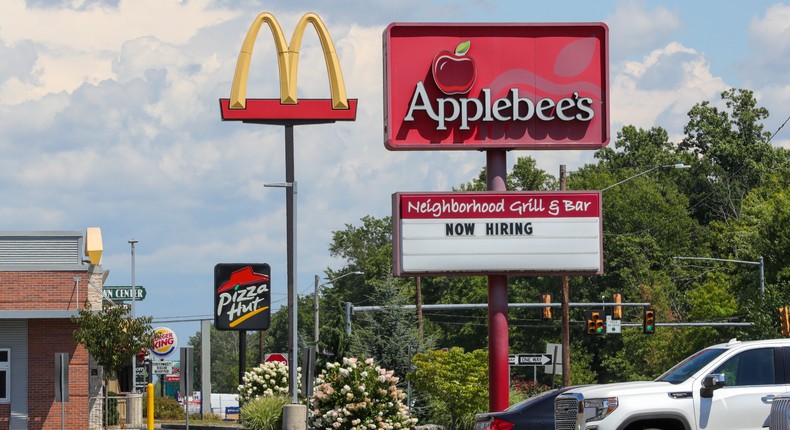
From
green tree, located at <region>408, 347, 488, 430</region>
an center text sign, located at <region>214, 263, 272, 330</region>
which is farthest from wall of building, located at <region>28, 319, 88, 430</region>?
green tree, located at <region>408, 347, 488, 430</region>

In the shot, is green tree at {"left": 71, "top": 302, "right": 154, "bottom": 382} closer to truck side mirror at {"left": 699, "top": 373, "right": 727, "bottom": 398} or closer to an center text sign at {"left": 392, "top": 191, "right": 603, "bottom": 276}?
an center text sign at {"left": 392, "top": 191, "right": 603, "bottom": 276}

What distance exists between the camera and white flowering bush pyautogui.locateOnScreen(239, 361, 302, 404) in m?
40.8

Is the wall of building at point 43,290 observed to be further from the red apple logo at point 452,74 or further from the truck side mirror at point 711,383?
the truck side mirror at point 711,383

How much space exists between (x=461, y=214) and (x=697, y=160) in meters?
76.2

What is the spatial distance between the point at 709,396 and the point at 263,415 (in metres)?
20.7

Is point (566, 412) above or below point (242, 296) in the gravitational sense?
below

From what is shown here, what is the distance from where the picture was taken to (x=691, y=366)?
18.5 metres

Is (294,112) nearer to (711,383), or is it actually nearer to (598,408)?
(598,408)

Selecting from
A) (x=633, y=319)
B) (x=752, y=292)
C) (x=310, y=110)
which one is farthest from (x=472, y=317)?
(x=310, y=110)

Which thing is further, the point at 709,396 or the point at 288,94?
the point at 288,94

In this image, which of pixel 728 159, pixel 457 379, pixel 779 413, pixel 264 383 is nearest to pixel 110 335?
pixel 264 383

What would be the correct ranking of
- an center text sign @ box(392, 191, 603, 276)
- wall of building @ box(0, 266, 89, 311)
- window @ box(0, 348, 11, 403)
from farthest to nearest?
window @ box(0, 348, 11, 403) < wall of building @ box(0, 266, 89, 311) < an center text sign @ box(392, 191, 603, 276)

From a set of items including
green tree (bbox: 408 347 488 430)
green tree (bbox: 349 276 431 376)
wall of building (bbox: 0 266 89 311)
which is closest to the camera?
green tree (bbox: 408 347 488 430)

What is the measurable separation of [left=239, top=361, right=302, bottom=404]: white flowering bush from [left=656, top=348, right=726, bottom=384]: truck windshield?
2312 centimetres
